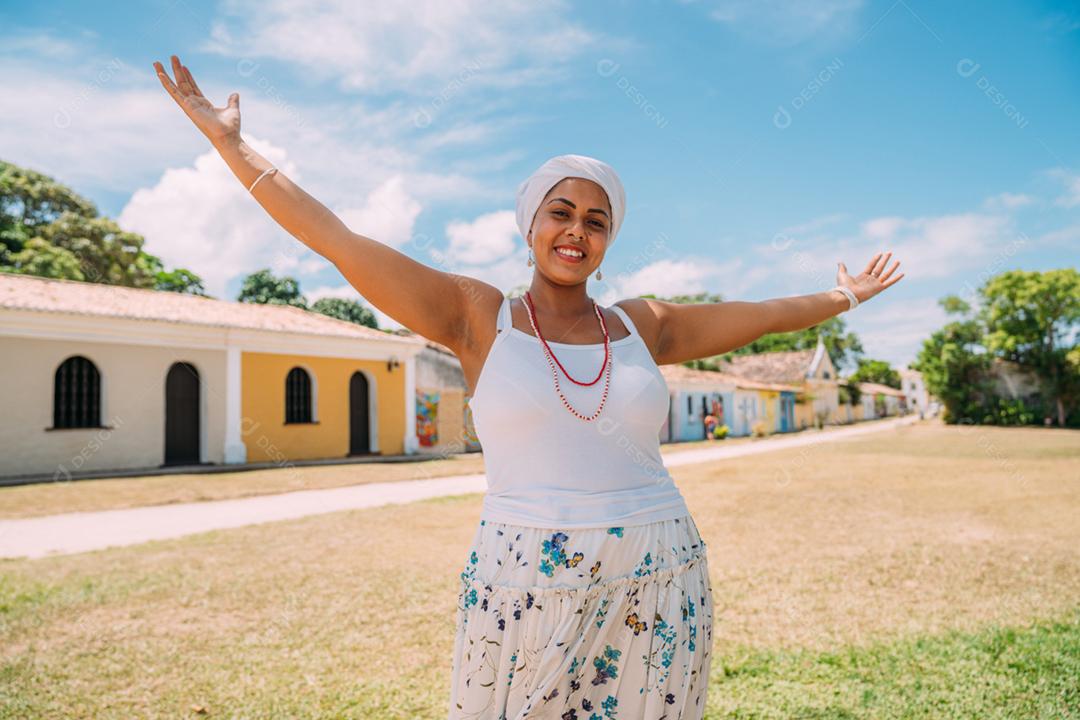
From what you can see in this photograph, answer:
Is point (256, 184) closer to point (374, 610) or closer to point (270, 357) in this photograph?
point (374, 610)

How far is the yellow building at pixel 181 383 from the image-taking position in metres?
13.4

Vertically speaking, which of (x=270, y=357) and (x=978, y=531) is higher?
(x=270, y=357)

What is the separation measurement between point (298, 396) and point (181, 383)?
2724 millimetres

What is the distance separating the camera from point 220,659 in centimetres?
383

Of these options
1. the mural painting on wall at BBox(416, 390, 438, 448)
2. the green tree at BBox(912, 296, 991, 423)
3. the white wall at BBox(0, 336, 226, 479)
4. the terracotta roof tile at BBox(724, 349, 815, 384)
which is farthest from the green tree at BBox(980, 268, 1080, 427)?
the white wall at BBox(0, 336, 226, 479)

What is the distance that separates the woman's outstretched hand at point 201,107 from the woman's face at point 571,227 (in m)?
0.81

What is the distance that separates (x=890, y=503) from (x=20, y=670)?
30.5 feet

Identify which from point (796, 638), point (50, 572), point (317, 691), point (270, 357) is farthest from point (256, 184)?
point (270, 357)

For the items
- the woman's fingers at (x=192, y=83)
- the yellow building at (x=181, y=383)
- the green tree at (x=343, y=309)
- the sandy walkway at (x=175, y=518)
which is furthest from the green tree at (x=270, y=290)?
the woman's fingers at (x=192, y=83)

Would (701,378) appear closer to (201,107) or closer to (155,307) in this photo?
(155,307)

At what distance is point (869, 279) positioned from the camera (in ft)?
8.53

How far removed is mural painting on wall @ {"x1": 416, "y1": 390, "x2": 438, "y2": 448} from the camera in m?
20.2

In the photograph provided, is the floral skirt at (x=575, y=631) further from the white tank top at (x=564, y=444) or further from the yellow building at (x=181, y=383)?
the yellow building at (x=181, y=383)

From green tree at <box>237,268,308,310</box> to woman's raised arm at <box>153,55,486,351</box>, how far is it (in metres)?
34.9
